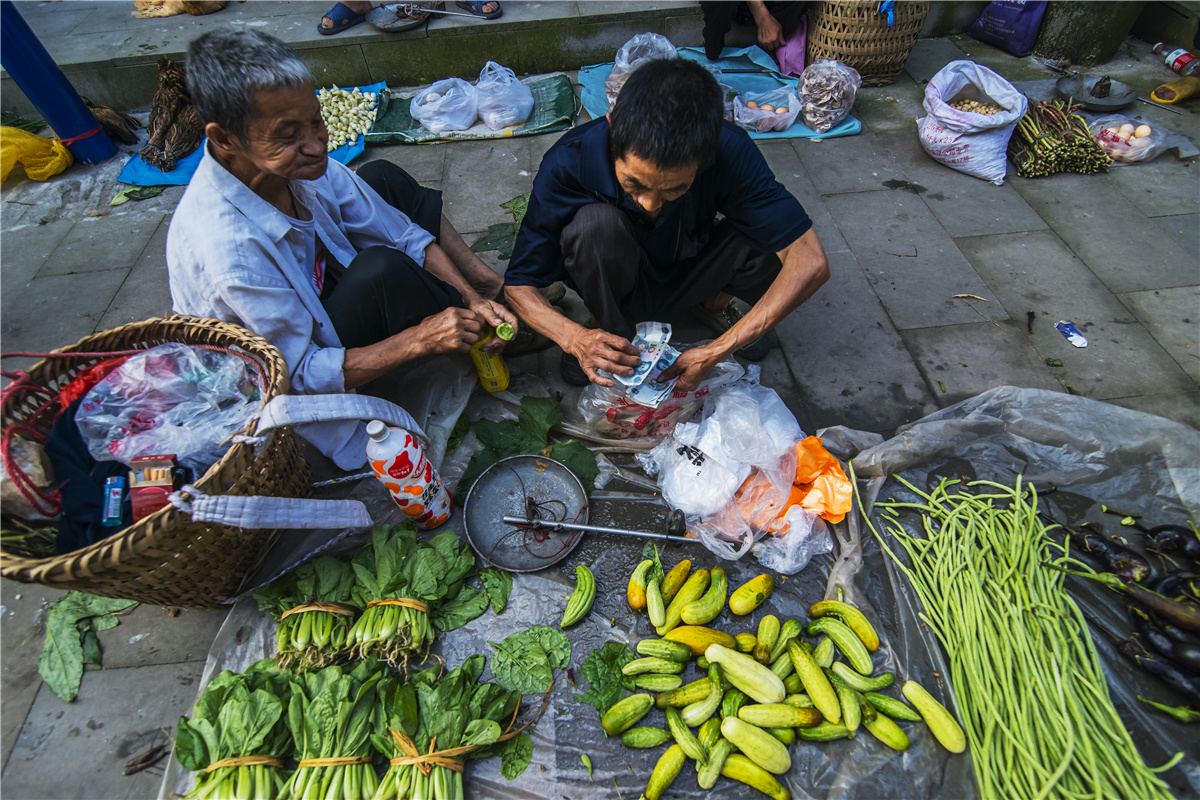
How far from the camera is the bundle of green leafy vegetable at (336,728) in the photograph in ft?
5.64

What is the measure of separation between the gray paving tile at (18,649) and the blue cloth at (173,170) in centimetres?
332

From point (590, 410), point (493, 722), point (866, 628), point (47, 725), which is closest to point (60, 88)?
point (47, 725)

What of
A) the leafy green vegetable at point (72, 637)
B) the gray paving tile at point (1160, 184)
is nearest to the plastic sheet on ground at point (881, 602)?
the leafy green vegetable at point (72, 637)

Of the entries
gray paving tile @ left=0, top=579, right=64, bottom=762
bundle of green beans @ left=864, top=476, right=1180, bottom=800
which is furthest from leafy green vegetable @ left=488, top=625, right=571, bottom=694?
gray paving tile @ left=0, top=579, right=64, bottom=762

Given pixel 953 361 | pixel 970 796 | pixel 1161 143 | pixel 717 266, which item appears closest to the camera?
pixel 970 796

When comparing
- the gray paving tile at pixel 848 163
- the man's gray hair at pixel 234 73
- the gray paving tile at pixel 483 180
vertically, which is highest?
the man's gray hair at pixel 234 73

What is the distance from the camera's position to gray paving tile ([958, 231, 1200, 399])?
2893 mm

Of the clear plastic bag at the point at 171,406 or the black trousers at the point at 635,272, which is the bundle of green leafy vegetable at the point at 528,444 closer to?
the black trousers at the point at 635,272

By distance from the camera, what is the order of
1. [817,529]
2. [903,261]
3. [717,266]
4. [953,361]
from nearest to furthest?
[817,529], [717,266], [953,361], [903,261]

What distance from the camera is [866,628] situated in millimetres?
1999

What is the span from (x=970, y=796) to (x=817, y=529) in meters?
0.91

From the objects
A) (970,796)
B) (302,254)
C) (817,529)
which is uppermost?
(302,254)

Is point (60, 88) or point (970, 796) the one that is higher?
point (60, 88)

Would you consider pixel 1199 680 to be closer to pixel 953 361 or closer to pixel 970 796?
pixel 970 796
